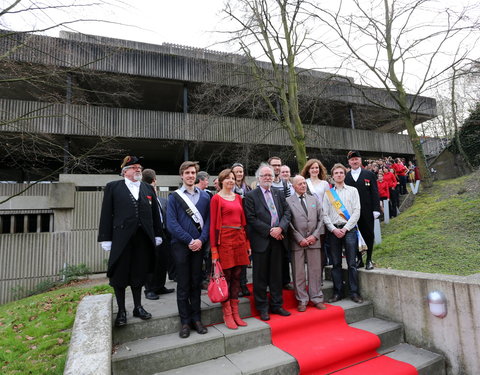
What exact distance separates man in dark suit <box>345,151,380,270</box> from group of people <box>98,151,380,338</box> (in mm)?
16

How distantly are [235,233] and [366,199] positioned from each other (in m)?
2.34

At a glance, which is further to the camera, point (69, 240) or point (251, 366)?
point (69, 240)

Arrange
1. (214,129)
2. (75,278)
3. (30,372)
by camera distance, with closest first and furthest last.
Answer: (30,372)
(75,278)
(214,129)

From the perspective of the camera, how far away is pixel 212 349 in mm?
3197

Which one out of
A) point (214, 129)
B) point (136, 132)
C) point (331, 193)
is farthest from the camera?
point (214, 129)

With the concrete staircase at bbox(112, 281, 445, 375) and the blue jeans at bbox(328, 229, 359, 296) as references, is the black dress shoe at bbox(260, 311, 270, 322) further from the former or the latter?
the blue jeans at bbox(328, 229, 359, 296)

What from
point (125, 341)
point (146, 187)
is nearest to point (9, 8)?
point (146, 187)

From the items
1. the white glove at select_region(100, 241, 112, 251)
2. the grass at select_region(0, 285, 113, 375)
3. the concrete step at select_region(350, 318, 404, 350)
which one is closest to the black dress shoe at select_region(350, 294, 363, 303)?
the concrete step at select_region(350, 318, 404, 350)

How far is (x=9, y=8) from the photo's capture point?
420 cm

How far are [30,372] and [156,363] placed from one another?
6.03ft

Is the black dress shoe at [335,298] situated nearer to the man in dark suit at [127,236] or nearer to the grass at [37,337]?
the man in dark suit at [127,236]

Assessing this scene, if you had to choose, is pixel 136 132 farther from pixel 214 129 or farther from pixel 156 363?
pixel 156 363

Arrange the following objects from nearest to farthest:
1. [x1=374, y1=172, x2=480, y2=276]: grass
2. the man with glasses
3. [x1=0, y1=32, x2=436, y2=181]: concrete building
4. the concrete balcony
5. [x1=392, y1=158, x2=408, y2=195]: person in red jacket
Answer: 1. the man with glasses
2. [x1=374, y1=172, x2=480, y2=276]: grass
3. [x1=0, y1=32, x2=436, y2=181]: concrete building
4. [x1=392, y1=158, x2=408, y2=195]: person in red jacket
5. the concrete balcony

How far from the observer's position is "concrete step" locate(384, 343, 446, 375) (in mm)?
3291
